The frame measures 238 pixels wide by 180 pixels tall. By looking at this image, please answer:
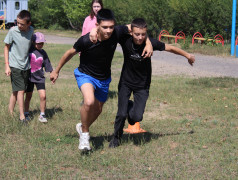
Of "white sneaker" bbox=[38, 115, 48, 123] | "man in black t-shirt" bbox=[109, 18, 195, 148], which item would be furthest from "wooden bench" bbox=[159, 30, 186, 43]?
"man in black t-shirt" bbox=[109, 18, 195, 148]

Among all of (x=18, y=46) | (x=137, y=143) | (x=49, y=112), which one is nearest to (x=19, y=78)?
(x=18, y=46)

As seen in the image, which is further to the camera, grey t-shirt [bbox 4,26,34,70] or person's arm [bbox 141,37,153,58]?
grey t-shirt [bbox 4,26,34,70]

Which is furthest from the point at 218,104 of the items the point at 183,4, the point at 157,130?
the point at 183,4

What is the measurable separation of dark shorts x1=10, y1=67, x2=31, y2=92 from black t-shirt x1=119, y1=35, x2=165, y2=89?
194cm

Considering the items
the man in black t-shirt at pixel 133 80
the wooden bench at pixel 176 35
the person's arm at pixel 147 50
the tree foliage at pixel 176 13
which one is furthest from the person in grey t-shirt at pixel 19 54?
the wooden bench at pixel 176 35

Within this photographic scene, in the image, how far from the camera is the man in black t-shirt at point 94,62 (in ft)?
16.9

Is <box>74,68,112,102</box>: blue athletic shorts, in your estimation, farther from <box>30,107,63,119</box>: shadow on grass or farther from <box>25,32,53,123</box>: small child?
<box>30,107,63,119</box>: shadow on grass

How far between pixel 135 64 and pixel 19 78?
221cm

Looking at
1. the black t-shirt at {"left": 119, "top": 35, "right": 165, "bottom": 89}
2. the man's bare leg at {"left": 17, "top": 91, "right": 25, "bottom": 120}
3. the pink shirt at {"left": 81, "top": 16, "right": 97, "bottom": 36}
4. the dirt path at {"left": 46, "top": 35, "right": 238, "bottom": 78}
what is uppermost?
the pink shirt at {"left": 81, "top": 16, "right": 97, "bottom": 36}

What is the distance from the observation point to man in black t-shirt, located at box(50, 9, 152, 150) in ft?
16.9

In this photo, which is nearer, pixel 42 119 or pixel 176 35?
pixel 42 119

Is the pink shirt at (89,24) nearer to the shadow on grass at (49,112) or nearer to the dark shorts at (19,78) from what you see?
the shadow on grass at (49,112)

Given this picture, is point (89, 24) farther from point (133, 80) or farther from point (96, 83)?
point (96, 83)

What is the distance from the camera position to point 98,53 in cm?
530
